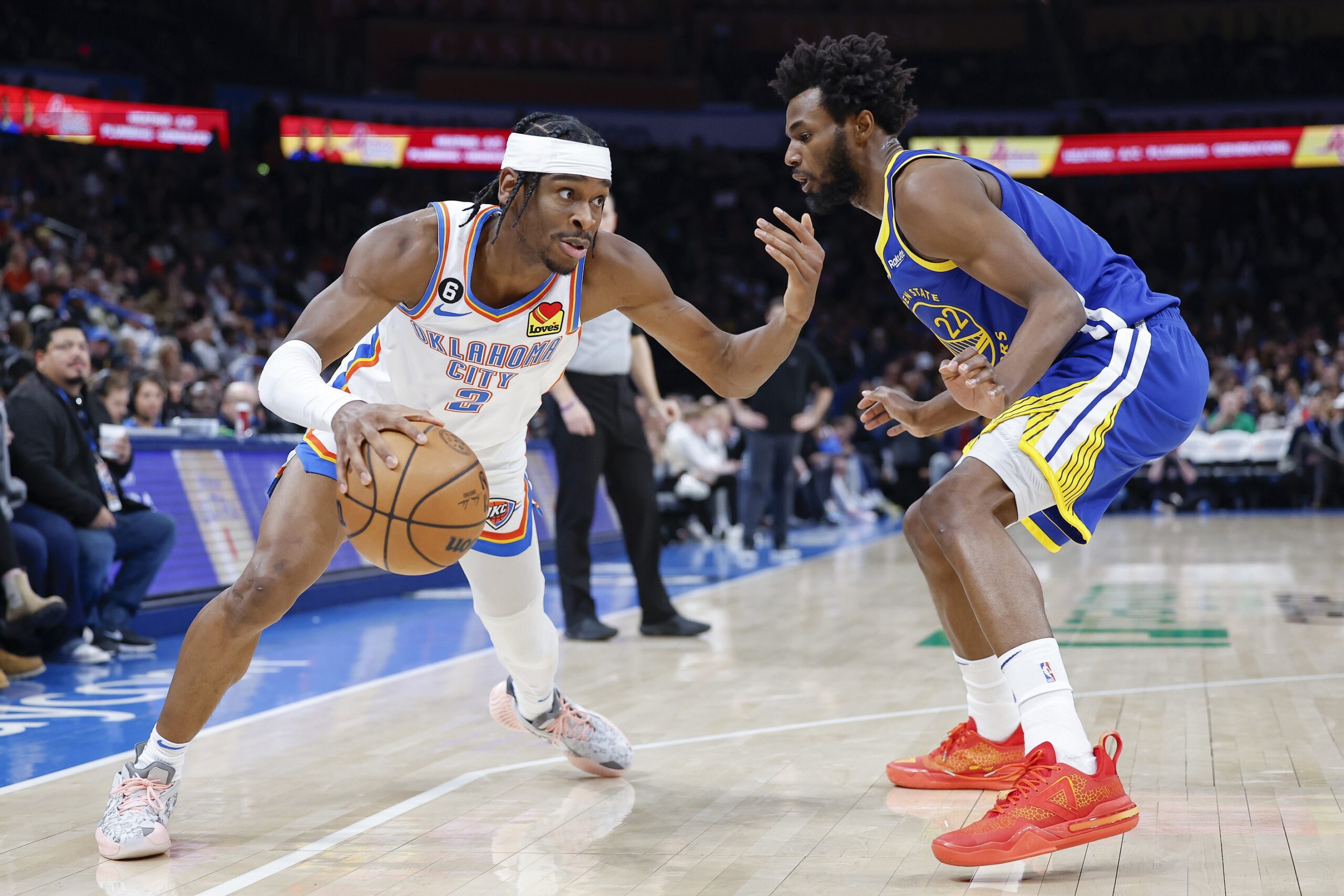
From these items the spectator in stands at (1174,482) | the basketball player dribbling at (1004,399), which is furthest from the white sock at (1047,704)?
the spectator in stands at (1174,482)

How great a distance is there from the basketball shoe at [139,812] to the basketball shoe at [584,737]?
1.04m

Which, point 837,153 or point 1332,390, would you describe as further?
point 1332,390

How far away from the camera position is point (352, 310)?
10.2 ft

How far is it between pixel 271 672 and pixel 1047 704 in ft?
12.4

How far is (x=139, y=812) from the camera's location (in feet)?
9.74

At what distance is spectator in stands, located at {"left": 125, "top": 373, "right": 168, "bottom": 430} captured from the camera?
24.2 feet

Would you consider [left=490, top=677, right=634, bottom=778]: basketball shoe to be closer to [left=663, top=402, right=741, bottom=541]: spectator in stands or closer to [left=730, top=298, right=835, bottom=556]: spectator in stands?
[left=730, top=298, right=835, bottom=556]: spectator in stands

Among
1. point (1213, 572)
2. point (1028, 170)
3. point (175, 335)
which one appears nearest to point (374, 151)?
point (175, 335)

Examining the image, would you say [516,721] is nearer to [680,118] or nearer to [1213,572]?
[1213,572]

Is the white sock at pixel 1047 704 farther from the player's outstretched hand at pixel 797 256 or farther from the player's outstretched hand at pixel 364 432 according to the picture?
the player's outstretched hand at pixel 364 432

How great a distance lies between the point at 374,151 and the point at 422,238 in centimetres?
2089

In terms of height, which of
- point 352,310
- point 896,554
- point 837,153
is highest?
point 837,153

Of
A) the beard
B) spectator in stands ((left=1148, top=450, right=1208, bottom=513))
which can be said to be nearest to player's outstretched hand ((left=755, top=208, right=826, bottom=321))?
the beard

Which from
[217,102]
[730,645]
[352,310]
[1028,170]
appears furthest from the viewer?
[1028,170]
